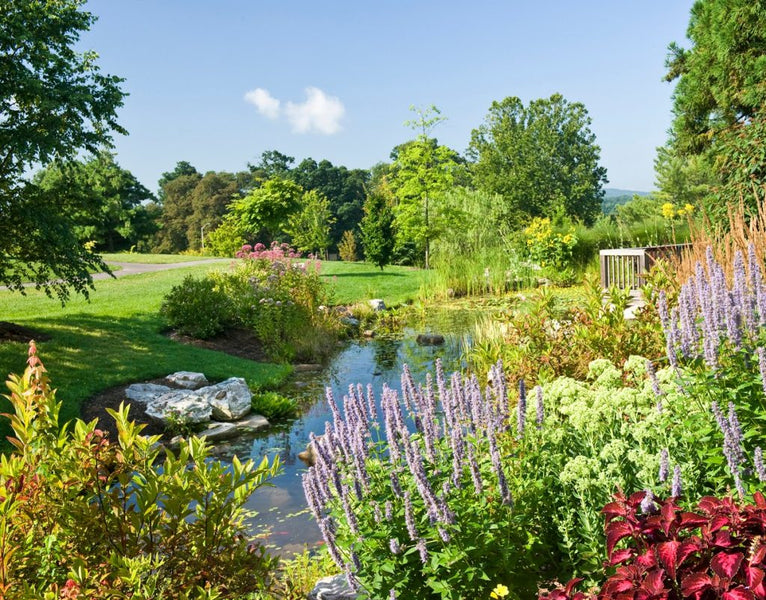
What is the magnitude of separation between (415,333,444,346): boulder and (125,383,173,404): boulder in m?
5.08

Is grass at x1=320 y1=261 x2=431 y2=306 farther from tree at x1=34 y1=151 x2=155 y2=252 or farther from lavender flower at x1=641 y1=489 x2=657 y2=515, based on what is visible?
lavender flower at x1=641 y1=489 x2=657 y2=515

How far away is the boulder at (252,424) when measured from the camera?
728 cm

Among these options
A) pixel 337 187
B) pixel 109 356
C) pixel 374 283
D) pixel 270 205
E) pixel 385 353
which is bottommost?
pixel 385 353

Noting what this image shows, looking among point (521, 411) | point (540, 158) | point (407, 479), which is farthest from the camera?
point (540, 158)

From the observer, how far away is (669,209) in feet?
46.2

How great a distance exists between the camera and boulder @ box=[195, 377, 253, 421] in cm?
753

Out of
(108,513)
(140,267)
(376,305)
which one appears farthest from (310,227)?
(108,513)

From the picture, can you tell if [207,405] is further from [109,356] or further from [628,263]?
[628,263]

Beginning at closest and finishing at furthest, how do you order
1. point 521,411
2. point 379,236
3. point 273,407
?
point 521,411
point 273,407
point 379,236

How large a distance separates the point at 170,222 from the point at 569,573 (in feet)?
175

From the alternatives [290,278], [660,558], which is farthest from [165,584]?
[290,278]

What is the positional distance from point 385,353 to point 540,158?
140 ft

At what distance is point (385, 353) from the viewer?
36.7 ft

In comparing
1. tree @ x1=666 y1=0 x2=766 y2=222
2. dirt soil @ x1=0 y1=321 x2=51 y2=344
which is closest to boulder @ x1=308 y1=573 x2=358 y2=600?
dirt soil @ x1=0 y1=321 x2=51 y2=344
